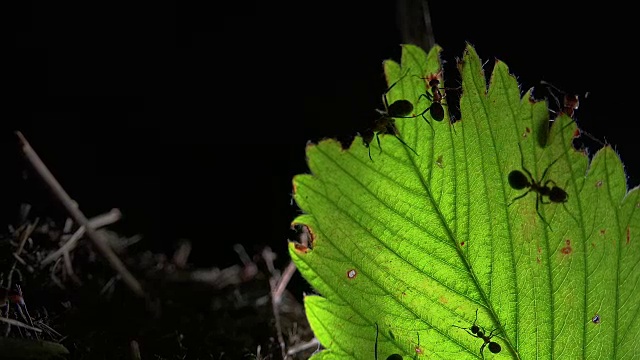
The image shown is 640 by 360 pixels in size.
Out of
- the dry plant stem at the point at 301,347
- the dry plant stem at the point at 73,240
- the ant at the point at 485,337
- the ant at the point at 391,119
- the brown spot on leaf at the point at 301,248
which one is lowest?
the dry plant stem at the point at 73,240

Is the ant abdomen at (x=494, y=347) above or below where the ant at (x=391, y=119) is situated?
below

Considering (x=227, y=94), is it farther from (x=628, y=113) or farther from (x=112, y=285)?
(x=628, y=113)

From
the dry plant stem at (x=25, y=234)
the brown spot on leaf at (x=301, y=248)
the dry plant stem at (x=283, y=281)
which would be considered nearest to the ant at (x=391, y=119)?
the brown spot on leaf at (x=301, y=248)

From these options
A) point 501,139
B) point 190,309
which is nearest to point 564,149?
point 501,139

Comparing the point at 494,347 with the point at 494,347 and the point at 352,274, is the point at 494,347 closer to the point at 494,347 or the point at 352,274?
the point at 494,347

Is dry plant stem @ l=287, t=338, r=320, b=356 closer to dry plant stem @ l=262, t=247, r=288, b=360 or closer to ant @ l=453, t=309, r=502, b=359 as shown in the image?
dry plant stem @ l=262, t=247, r=288, b=360

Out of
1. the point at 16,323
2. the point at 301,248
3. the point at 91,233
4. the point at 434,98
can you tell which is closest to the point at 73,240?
the point at 91,233

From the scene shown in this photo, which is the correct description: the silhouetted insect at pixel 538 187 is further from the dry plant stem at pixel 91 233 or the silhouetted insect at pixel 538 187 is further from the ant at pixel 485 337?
the dry plant stem at pixel 91 233
